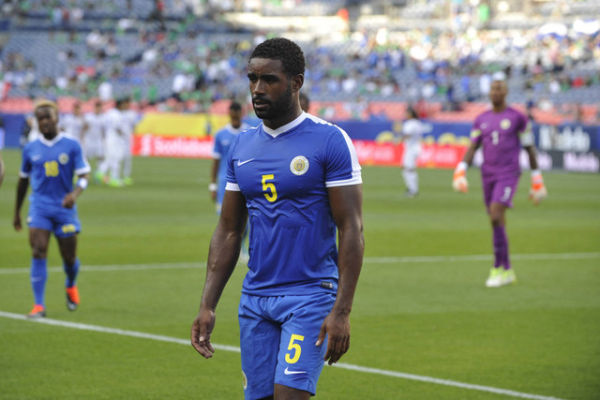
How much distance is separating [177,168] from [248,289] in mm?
34106

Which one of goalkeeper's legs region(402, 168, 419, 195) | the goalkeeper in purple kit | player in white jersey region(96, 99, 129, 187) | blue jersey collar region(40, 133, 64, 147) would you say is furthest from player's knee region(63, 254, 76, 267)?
player in white jersey region(96, 99, 129, 187)

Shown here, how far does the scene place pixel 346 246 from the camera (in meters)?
4.82

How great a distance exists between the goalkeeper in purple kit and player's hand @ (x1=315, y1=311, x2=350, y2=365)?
8570 mm

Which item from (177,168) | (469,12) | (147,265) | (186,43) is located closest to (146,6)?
(186,43)

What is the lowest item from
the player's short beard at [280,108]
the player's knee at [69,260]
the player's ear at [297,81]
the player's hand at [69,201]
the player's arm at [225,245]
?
the player's knee at [69,260]

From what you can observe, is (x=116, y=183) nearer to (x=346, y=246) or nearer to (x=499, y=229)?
(x=499, y=229)

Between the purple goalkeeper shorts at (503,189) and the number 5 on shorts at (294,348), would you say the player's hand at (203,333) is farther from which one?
the purple goalkeeper shorts at (503,189)

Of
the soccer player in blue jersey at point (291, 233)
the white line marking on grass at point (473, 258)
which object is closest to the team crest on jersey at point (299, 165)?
the soccer player in blue jersey at point (291, 233)

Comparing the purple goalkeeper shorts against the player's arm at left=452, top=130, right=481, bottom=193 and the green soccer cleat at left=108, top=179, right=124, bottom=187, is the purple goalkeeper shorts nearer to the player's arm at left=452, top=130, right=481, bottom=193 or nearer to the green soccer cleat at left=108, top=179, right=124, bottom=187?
the player's arm at left=452, top=130, right=481, bottom=193

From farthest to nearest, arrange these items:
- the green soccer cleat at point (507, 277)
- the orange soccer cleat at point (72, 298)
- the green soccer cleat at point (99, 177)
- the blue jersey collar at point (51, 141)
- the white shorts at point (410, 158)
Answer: the green soccer cleat at point (99, 177) < the white shorts at point (410, 158) < the green soccer cleat at point (507, 277) < the orange soccer cleat at point (72, 298) < the blue jersey collar at point (51, 141)

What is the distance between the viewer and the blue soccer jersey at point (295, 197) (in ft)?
15.8

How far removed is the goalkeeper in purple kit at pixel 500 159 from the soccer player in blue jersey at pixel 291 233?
328 inches

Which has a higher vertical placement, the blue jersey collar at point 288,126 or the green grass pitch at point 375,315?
the blue jersey collar at point 288,126

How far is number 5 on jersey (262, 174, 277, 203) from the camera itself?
489 cm
